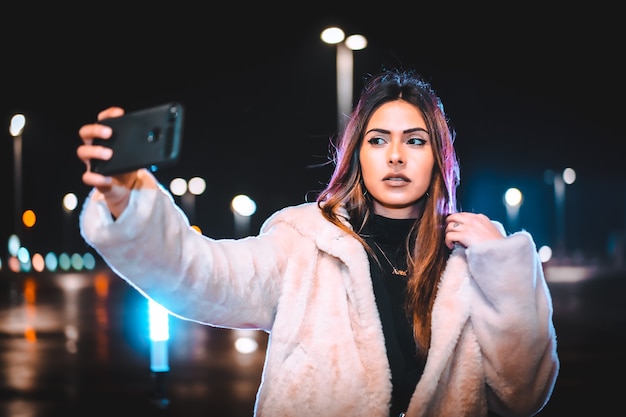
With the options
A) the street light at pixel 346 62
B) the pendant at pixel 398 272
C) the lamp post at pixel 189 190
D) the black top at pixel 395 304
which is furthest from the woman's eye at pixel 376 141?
the lamp post at pixel 189 190

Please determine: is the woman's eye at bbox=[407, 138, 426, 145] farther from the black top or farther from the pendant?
the pendant

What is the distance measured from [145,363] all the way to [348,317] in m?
8.07

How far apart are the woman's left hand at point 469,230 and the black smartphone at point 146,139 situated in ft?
4.61

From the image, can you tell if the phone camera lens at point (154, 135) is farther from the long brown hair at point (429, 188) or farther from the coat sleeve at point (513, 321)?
the coat sleeve at point (513, 321)

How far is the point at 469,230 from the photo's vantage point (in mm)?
2959

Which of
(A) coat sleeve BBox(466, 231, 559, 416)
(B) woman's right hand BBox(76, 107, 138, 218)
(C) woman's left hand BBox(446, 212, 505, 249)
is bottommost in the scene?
(A) coat sleeve BBox(466, 231, 559, 416)

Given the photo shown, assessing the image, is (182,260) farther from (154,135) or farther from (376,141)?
(376,141)

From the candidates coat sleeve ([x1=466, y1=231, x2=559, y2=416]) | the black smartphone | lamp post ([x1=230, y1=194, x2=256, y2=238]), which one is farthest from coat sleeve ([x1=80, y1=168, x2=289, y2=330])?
lamp post ([x1=230, y1=194, x2=256, y2=238])

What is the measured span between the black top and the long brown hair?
51 mm

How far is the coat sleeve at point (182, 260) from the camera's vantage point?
2.29 m

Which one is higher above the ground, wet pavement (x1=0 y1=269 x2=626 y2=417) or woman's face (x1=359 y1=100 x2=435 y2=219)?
woman's face (x1=359 y1=100 x2=435 y2=219)

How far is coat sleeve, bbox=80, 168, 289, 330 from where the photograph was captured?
7.50 feet

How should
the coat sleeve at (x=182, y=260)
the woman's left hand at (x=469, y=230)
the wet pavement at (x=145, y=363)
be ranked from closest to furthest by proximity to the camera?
the coat sleeve at (x=182, y=260) → the woman's left hand at (x=469, y=230) → the wet pavement at (x=145, y=363)

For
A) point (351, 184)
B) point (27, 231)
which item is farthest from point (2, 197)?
point (351, 184)
